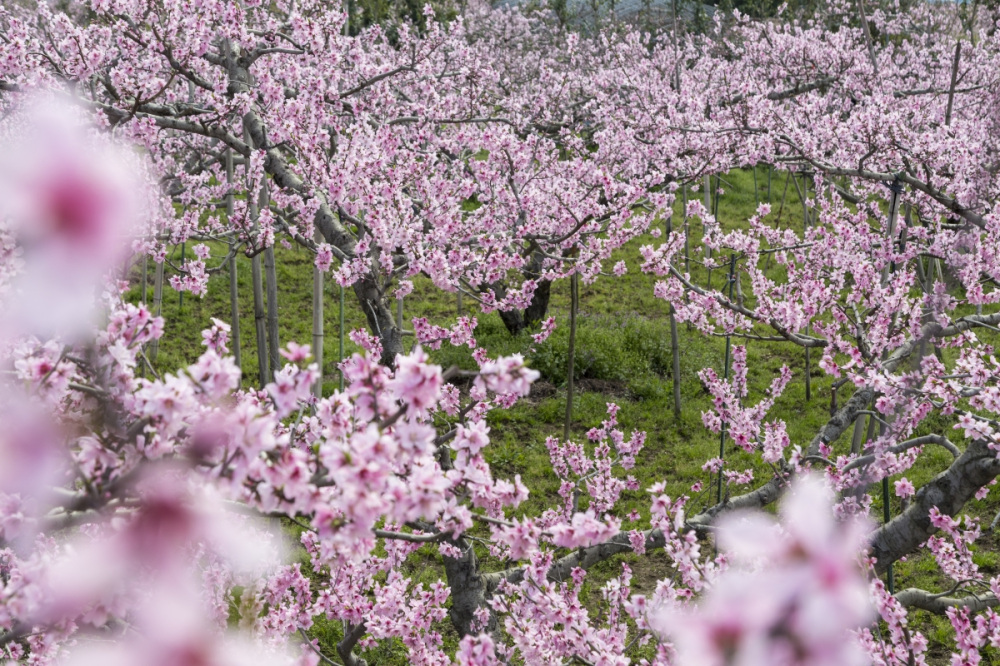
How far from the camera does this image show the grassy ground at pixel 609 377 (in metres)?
6.63

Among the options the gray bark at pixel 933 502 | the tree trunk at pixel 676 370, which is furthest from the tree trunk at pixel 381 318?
the tree trunk at pixel 676 370

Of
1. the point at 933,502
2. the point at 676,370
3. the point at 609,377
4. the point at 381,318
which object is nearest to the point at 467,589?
the point at 381,318

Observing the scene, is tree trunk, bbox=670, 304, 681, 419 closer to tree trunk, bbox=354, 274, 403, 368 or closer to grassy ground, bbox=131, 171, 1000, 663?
grassy ground, bbox=131, 171, 1000, 663

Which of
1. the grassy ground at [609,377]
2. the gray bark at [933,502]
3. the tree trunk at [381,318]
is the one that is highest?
the tree trunk at [381,318]

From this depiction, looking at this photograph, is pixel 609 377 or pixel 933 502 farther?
pixel 609 377

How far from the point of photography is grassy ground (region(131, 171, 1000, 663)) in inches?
261

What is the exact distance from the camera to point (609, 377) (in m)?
9.02

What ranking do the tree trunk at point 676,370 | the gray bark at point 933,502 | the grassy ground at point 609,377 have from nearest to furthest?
the gray bark at point 933,502
the grassy ground at point 609,377
the tree trunk at point 676,370

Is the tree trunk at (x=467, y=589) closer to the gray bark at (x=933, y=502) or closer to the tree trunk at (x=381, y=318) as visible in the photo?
the tree trunk at (x=381, y=318)

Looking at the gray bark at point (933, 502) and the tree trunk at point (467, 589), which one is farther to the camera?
the tree trunk at point (467, 589)

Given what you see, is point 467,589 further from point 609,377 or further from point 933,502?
point 609,377

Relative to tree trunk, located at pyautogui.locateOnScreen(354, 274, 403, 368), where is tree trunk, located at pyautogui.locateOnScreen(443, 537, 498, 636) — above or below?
below

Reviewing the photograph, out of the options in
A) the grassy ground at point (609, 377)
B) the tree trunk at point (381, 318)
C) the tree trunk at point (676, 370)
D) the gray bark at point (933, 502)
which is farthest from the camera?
the tree trunk at point (676, 370)

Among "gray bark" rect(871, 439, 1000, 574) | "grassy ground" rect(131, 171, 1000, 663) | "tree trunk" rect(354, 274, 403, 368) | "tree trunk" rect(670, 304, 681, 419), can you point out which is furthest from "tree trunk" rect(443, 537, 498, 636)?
"tree trunk" rect(670, 304, 681, 419)
